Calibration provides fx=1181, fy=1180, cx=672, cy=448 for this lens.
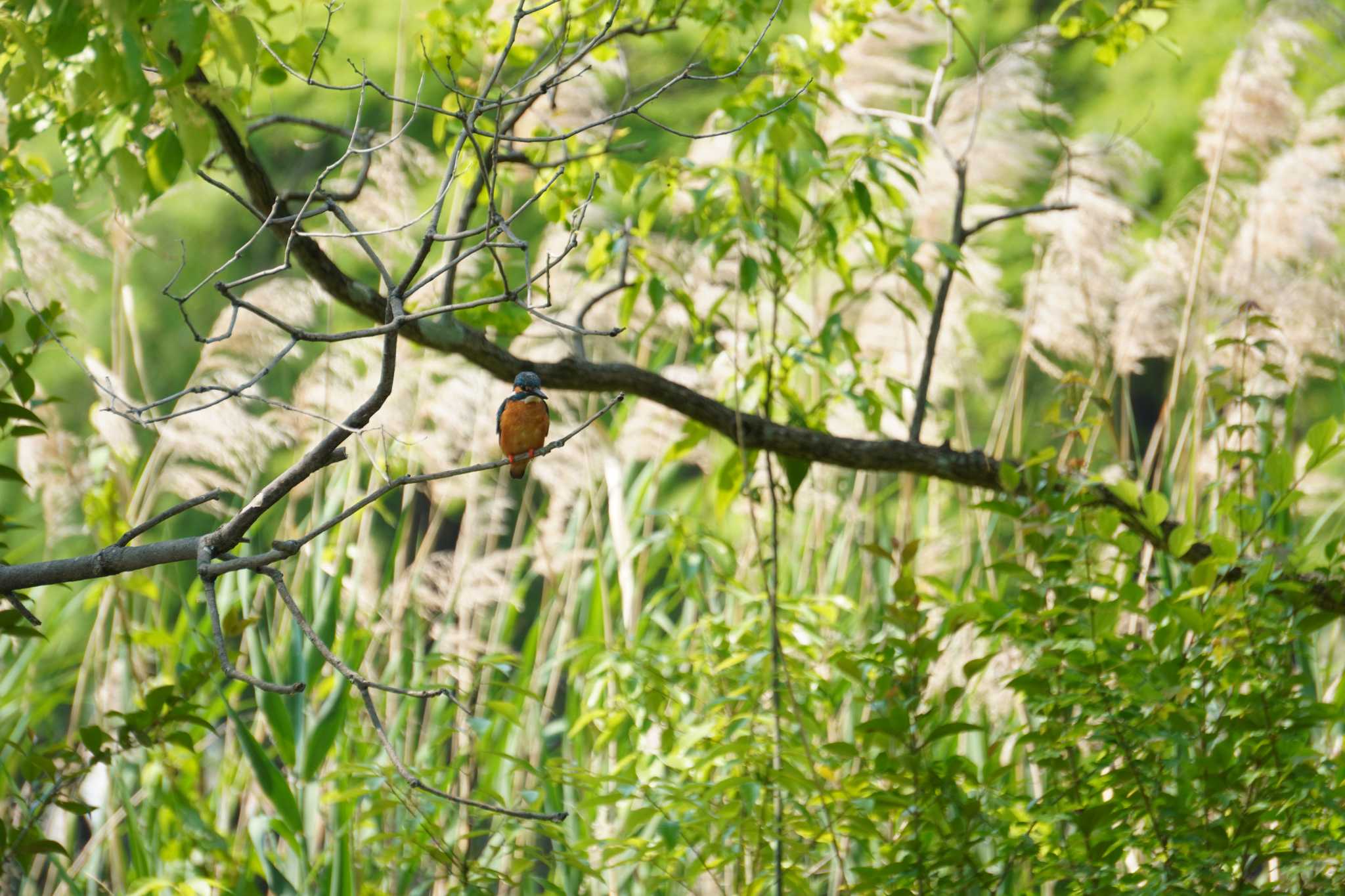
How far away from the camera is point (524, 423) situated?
2.15 metres

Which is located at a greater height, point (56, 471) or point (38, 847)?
point (56, 471)

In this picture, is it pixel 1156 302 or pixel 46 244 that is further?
pixel 1156 302

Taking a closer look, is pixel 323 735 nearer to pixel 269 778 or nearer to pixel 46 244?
pixel 269 778

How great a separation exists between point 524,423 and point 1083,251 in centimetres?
211

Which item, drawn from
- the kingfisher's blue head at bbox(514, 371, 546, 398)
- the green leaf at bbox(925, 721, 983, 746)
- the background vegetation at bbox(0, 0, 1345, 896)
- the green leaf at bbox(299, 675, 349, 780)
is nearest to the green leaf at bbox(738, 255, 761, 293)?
the background vegetation at bbox(0, 0, 1345, 896)

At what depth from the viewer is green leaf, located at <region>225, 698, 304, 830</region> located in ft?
7.76

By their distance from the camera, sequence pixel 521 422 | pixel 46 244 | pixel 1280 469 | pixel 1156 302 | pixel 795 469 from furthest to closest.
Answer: pixel 1156 302, pixel 46 244, pixel 795 469, pixel 521 422, pixel 1280 469

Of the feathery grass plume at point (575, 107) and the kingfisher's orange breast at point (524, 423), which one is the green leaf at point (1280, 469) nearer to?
the kingfisher's orange breast at point (524, 423)

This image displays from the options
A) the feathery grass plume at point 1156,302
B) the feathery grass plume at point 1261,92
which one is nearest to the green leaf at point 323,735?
the feathery grass plume at point 1156,302

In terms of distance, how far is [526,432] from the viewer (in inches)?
86.0

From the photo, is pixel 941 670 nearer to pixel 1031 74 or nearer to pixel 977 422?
pixel 1031 74

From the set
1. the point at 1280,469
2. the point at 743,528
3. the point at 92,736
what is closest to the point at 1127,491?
the point at 1280,469

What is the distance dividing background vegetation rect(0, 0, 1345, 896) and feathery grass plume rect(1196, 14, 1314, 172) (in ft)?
0.04

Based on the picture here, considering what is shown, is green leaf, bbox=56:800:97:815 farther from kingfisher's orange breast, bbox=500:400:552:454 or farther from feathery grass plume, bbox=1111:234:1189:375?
feathery grass plume, bbox=1111:234:1189:375
